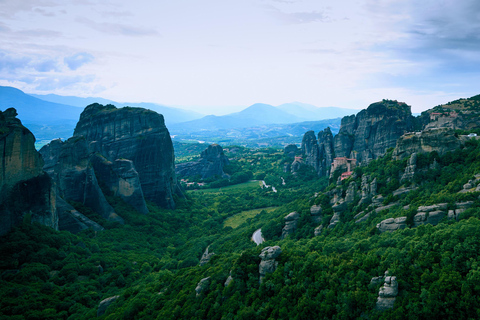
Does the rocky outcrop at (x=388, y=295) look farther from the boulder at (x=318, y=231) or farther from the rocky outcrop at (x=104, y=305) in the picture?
the rocky outcrop at (x=104, y=305)

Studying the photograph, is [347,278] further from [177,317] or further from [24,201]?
[24,201]

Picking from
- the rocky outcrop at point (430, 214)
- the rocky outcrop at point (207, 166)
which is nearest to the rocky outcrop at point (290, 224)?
the rocky outcrop at point (430, 214)

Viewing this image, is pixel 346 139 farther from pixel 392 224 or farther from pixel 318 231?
pixel 392 224

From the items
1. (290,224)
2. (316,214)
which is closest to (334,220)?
(316,214)

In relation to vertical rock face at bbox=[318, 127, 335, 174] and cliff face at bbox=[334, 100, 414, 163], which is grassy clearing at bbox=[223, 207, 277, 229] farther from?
cliff face at bbox=[334, 100, 414, 163]

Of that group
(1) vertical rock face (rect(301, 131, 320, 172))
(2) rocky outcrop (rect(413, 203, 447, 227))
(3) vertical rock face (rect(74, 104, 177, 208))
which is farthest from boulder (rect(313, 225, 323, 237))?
(1) vertical rock face (rect(301, 131, 320, 172))

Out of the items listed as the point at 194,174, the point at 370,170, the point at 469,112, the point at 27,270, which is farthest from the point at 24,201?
the point at 194,174

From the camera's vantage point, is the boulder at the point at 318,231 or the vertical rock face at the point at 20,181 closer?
the vertical rock face at the point at 20,181
